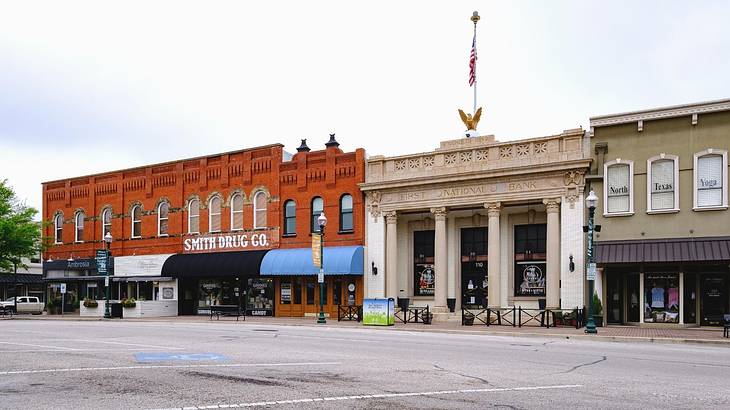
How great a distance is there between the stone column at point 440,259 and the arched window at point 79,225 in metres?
28.3

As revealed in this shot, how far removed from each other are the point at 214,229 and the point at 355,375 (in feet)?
105

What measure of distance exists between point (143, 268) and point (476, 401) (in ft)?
128

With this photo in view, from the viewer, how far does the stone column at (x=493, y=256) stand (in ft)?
105

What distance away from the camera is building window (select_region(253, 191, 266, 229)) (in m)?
41.1

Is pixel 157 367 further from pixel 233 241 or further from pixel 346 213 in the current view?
pixel 233 241

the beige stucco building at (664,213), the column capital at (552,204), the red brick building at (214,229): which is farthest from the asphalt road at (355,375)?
the red brick building at (214,229)

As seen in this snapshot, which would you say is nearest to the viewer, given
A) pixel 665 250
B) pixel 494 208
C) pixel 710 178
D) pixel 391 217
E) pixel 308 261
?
pixel 710 178

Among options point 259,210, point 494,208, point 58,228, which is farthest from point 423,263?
point 58,228

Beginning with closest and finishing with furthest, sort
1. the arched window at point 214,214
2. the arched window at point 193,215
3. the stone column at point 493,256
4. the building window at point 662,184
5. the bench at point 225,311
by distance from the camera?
1. the building window at point 662,184
2. the stone column at point 493,256
3. the bench at point 225,311
4. the arched window at point 214,214
5. the arched window at point 193,215

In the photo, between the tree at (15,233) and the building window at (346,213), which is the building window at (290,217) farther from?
the tree at (15,233)

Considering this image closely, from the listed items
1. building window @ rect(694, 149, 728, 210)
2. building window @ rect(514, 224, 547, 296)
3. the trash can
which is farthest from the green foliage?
the trash can

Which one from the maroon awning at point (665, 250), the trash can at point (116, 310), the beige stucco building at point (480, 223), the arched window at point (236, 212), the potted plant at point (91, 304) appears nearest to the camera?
the maroon awning at point (665, 250)

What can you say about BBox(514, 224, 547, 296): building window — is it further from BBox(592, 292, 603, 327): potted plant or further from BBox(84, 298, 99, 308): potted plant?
BBox(84, 298, 99, 308): potted plant

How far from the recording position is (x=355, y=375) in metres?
12.4
